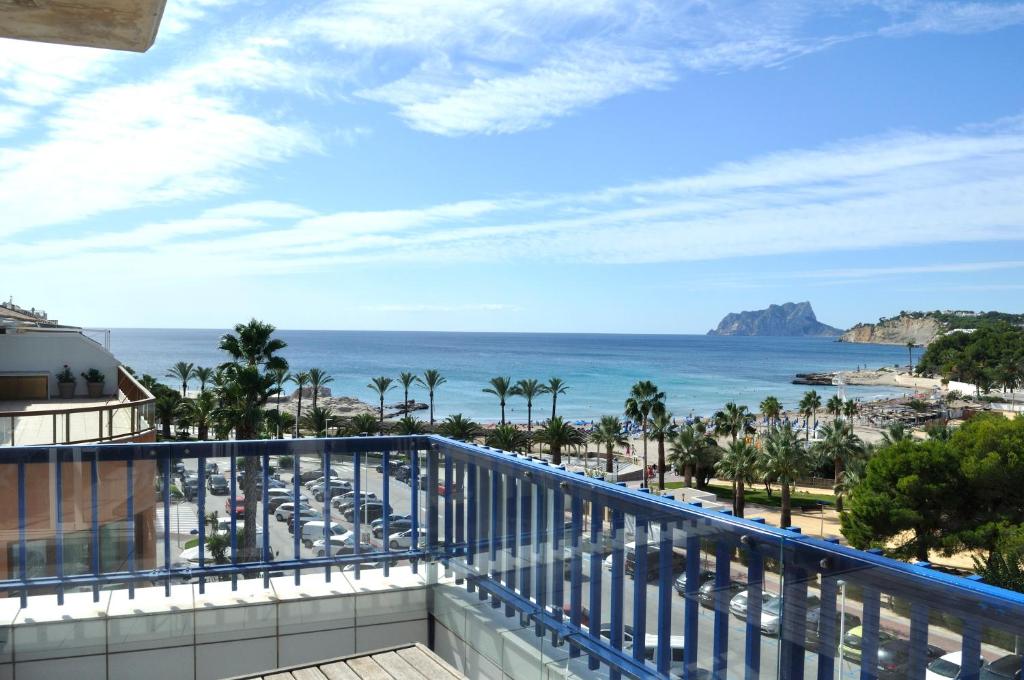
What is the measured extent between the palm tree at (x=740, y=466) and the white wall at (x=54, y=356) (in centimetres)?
3047

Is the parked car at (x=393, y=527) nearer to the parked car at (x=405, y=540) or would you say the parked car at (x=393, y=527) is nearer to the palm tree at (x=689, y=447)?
the parked car at (x=405, y=540)

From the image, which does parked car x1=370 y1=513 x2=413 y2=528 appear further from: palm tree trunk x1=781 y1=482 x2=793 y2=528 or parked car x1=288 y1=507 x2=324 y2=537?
palm tree trunk x1=781 y1=482 x2=793 y2=528

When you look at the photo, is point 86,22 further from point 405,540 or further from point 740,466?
point 740,466

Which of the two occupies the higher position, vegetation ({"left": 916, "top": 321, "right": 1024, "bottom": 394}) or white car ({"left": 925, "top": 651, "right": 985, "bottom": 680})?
white car ({"left": 925, "top": 651, "right": 985, "bottom": 680})

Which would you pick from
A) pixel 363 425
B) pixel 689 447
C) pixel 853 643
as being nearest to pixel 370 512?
pixel 853 643

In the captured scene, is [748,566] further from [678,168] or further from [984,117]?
[984,117]

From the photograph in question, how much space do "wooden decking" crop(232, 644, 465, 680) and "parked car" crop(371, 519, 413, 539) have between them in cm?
125

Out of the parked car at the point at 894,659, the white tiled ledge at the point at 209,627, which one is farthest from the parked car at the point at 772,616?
the white tiled ledge at the point at 209,627

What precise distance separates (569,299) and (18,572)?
588ft

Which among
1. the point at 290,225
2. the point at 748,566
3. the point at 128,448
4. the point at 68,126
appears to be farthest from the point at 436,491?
the point at 290,225

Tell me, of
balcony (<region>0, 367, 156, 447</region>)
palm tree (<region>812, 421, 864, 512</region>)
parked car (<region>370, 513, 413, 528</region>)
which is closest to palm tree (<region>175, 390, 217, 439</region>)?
balcony (<region>0, 367, 156, 447</region>)

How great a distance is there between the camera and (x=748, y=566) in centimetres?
224

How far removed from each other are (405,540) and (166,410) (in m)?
48.4

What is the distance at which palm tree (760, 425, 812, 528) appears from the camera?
37.9 m
